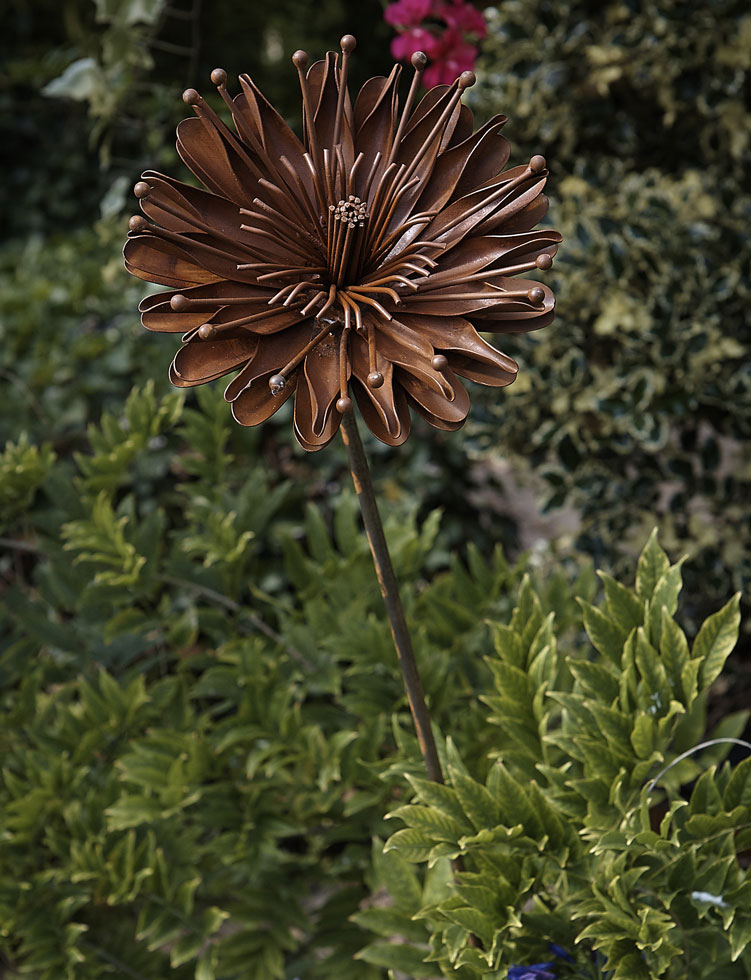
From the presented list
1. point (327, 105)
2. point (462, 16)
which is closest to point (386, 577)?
point (327, 105)

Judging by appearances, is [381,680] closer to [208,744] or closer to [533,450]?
[208,744]

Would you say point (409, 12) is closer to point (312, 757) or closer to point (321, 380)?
point (321, 380)

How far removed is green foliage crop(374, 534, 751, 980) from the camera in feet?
2.53

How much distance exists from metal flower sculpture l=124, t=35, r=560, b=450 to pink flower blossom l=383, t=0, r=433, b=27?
2.33 ft

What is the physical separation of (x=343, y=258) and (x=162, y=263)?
130 millimetres

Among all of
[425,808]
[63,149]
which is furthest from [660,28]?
[63,149]

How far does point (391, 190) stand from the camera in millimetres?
701

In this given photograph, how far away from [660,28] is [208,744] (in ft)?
4.09

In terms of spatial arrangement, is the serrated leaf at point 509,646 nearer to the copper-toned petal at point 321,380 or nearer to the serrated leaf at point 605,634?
the serrated leaf at point 605,634

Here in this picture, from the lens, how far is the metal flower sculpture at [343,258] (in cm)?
64

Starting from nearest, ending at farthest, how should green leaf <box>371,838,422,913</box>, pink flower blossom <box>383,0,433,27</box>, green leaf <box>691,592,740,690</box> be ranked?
1. green leaf <box>691,592,740,690</box>
2. green leaf <box>371,838,422,913</box>
3. pink flower blossom <box>383,0,433,27</box>

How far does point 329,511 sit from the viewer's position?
1.80 metres

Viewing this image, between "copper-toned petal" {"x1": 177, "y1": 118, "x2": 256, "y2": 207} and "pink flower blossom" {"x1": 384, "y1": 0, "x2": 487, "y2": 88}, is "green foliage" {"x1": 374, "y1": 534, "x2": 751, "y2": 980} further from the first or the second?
"pink flower blossom" {"x1": 384, "y1": 0, "x2": 487, "y2": 88}

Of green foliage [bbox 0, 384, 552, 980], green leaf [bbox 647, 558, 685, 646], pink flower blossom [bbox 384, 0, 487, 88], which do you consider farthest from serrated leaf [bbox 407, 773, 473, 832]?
pink flower blossom [bbox 384, 0, 487, 88]
